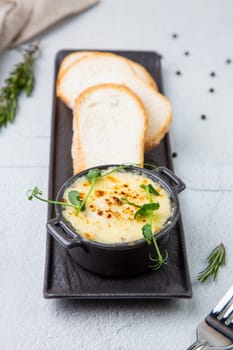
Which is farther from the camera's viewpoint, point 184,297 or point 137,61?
point 137,61

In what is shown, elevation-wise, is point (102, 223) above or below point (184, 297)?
above

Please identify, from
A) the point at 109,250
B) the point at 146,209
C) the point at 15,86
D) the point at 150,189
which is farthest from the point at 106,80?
the point at 109,250

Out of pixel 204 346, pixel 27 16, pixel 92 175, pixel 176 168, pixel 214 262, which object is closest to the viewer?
pixel 204 346

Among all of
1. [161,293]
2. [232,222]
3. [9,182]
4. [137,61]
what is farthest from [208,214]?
[137,61]

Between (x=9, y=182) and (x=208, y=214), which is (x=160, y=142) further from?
(x=9, y=182)

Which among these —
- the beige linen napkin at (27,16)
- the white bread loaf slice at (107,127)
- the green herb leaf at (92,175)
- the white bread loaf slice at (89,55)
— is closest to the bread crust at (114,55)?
the white bread loaf slice at (89,55)

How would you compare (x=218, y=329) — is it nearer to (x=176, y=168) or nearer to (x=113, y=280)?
(x=113, y=280)

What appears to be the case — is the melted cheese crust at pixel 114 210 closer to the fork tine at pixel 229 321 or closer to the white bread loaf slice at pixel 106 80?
the fork tine at pixel 229 321
